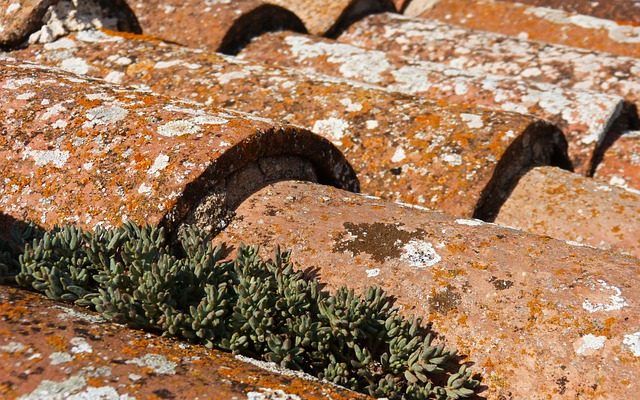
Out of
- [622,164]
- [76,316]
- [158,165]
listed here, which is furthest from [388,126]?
[76,316]

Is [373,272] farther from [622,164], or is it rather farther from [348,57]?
[348,57]

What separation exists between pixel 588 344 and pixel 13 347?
189cm

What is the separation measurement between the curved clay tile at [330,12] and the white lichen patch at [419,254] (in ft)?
15.1

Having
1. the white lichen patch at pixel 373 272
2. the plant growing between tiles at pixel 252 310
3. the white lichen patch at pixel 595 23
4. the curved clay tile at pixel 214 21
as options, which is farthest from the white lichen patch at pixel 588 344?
the white lichen patch at pixel 595 23

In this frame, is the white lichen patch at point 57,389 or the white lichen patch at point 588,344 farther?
the white lichen patch at point 588,344

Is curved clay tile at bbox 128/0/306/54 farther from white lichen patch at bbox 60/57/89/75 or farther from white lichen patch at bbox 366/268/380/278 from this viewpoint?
white lichen patch at bbox 366/268/380/278

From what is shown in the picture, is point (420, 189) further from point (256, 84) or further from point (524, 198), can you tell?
point (256, 84)

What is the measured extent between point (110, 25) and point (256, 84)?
1932 millimetres

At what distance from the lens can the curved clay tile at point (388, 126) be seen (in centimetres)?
361

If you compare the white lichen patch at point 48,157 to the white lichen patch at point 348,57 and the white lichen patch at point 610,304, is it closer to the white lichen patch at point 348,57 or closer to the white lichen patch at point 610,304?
the white lichen patch at point 610,304

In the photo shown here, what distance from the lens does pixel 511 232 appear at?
2818 millimetres

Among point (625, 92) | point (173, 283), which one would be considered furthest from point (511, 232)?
point (625, 92)

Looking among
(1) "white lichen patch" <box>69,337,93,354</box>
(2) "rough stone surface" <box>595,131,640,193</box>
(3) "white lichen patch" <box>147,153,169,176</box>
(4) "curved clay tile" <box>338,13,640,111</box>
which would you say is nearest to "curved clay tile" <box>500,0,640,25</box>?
(4) "curved clay tile" <box>338,13,640,111</box>

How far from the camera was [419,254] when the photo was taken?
2666mm
